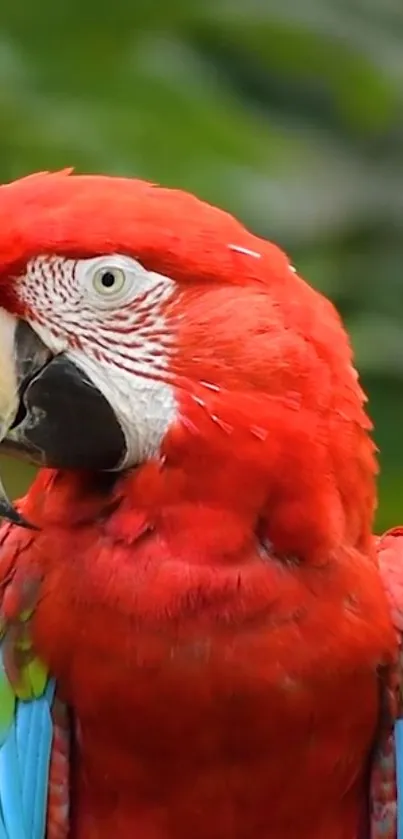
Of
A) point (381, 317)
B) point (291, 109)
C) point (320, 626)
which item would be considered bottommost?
point (320, 626)

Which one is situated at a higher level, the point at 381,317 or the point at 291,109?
the point at 291,109

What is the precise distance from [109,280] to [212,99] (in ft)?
1.61

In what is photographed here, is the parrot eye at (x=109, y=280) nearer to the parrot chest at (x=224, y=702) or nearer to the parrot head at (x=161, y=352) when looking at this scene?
the parrot head at (x=161, y=352)

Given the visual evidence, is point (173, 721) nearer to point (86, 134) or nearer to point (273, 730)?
point (273, 730)

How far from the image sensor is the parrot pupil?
1.09 metres

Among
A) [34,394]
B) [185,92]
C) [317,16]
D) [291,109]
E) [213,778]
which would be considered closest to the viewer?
[34,394]

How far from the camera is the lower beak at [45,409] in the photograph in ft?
3.61

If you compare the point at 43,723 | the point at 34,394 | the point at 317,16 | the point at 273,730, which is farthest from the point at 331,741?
the point at 317,16

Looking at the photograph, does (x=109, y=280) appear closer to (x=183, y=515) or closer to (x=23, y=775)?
(x=183, y=515)

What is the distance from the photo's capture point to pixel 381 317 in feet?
5.96

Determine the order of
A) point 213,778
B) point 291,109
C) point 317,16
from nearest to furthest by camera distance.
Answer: point 213,778
point 317,16
point 291,109

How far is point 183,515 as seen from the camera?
3.71 feet

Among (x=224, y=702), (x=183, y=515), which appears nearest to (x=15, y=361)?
(x=183, y=515)

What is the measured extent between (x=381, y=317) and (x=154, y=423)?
0.74 metres
